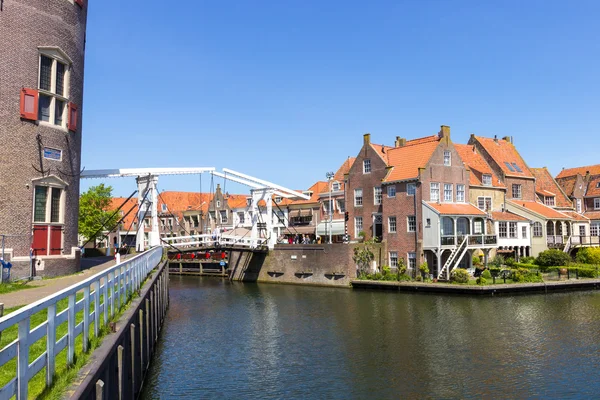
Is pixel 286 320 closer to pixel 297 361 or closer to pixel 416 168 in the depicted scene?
pixel 297 361

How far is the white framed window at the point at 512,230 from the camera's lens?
4396cm

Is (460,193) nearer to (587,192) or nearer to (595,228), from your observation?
(595,228)

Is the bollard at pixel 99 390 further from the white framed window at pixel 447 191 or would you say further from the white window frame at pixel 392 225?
the white framed window at pixel 447 191

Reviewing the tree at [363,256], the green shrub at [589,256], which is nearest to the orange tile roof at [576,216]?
the green shrub at [589,256]

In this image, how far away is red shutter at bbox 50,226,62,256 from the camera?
2223cm

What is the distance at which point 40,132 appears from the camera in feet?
70.7

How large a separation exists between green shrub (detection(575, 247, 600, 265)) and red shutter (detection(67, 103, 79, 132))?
41.1 m

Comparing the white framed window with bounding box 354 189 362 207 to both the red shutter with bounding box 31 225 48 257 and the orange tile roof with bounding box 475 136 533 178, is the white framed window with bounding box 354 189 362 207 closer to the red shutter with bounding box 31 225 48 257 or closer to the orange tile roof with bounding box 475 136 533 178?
the orange tile roof with bounding box 475 136 533 178

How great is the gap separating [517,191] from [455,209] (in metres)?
12.2

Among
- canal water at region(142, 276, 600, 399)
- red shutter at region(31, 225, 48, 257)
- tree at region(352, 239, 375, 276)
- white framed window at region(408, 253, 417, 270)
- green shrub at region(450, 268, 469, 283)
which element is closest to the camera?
canal water at region(142, 276, 600, 399)

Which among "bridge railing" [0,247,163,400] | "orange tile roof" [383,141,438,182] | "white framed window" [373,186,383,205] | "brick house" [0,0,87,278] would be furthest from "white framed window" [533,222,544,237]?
"bridge railing" [0,247,163,400]

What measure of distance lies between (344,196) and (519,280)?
18.2 m

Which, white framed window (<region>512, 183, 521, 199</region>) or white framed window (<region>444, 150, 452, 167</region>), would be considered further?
white framed window (<region>512, 183, 521, 199</region>)

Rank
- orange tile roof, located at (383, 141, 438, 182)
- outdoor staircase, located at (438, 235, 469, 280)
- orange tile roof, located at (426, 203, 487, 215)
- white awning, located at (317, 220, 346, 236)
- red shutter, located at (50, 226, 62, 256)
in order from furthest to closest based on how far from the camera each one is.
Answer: white awning, located at (317, 220, 346, 236), orange tile roof, located at (383, 141, 438, 182), orange tile roof, located at (426, 203, 487, 215), outdoor staircase, located at (438, 235, 469, 280), red shutter, located at (50, 226, 62, 256)
